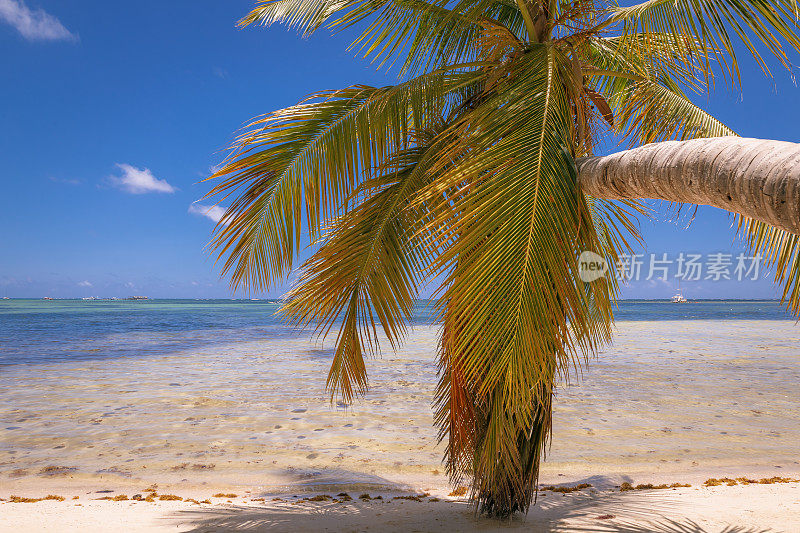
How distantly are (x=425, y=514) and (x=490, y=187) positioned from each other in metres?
3.39

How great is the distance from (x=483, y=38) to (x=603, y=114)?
1.30 m

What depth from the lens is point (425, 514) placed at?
4543 millimetres

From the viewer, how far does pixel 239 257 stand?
395cm

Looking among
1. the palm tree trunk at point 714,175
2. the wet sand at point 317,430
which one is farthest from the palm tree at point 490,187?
the wet sand at point 317,430

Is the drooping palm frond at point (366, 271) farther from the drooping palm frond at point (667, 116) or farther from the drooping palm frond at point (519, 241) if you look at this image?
the drooping palm frond at point (667, 116)

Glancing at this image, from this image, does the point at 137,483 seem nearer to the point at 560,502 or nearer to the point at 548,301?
the point at 560,502

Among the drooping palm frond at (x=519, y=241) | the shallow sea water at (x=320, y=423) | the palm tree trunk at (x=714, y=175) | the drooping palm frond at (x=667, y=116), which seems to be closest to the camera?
the palm tree trunk at (x=714, y=175)

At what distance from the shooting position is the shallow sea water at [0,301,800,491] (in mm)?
6191

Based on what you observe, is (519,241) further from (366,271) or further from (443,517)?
(443,517)

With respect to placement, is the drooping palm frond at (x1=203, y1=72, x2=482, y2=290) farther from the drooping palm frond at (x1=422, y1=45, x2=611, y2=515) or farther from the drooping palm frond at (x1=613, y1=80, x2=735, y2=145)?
the drooping palm frond at (x1=613, y1=80, x2=735, y2=145)

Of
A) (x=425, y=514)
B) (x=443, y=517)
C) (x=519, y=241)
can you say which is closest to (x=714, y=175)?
(x=519, y=241)

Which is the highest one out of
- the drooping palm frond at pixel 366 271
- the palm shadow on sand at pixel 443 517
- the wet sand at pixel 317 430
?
the drooping palm frond at pixel 366 271

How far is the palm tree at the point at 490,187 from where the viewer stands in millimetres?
2373

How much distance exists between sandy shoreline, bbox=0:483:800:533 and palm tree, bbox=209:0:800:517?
1.84 feet
